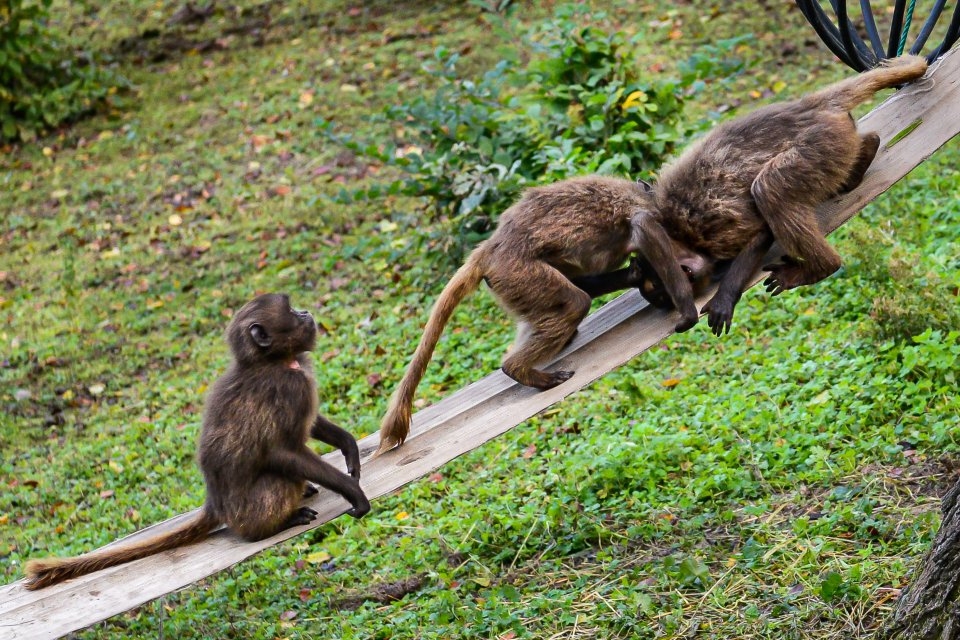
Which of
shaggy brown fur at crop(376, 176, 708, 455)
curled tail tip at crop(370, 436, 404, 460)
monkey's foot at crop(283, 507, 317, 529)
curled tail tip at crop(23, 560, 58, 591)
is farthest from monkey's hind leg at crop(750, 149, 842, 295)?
curled tail tip at crop(23, 560, 58, 591)

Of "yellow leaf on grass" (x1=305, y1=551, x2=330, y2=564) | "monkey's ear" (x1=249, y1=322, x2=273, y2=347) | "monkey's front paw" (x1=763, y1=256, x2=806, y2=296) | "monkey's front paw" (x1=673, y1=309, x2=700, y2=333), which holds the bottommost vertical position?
"yellow leaf on grass" (x1=305, y1=551, x2=330, y2=564)

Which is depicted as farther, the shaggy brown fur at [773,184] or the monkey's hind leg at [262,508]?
the monkey's hind leg at [262,508]

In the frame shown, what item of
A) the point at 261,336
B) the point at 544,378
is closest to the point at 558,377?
the point at 544,378

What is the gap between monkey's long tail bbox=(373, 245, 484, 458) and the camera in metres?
5.02

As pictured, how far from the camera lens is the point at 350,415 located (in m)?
7.41

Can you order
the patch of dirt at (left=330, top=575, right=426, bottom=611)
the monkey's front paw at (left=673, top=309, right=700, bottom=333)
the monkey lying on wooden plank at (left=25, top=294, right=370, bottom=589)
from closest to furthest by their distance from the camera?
the monkey's front paw at (left=673, top=309, right=700, bottom=333) < the monkey lying on wooden plank at (left=25, top=294, right=370, bottom=589) < the patch of dirt at (left=330, top=575, right=426, bottom=611)

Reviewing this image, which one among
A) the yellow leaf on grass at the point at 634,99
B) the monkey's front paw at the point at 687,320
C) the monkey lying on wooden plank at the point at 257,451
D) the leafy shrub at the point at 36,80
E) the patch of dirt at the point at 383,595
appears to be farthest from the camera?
the leafy shrub at the point at 36,80

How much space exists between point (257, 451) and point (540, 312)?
4.93ft

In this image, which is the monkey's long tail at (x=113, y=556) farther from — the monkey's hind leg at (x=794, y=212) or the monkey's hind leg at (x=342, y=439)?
the monkey's hind leg at (x=794, y=212)

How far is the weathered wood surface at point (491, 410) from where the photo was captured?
4816mm

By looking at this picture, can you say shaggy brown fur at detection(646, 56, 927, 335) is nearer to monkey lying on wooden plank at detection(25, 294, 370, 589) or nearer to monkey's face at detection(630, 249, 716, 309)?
monkey's face at detection(630, 249, 716, 309)

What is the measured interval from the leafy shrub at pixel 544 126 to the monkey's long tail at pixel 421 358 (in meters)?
2.98

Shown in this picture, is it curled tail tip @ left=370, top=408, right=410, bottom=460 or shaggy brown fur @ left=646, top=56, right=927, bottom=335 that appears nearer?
shaggy brown fur @ left=646, top=56, right=927, bottom=335

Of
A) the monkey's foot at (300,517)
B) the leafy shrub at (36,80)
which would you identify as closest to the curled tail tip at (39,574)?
the monkey's foot at (300,517)
